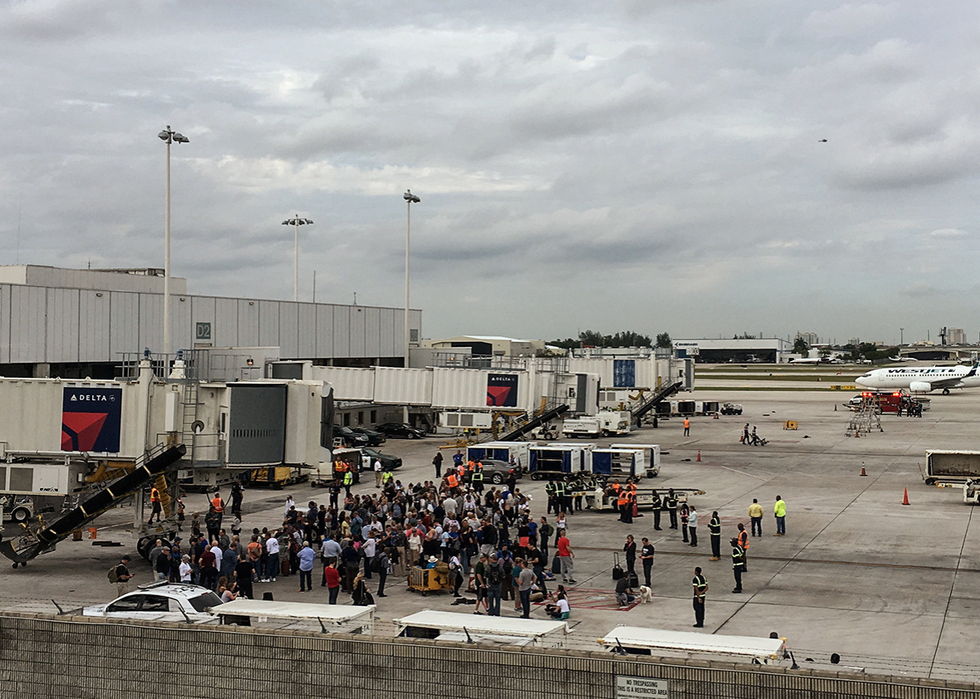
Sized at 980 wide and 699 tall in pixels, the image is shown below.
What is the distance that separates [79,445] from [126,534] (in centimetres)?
629

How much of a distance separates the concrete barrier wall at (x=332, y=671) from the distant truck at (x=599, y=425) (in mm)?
51928

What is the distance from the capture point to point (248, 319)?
64.2 m

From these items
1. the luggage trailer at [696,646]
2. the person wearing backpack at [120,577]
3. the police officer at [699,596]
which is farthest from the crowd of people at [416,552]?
the luggage trailer at [696,646]

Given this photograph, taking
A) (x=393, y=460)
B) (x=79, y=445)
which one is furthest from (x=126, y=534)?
(x=393, y=460)

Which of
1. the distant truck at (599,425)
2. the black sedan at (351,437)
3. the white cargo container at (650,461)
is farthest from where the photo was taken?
the distant truck at (599,425)

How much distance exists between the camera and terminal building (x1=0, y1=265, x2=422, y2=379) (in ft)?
161

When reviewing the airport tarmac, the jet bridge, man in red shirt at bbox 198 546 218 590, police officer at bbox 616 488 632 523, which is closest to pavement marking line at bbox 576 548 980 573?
the airport tarmac

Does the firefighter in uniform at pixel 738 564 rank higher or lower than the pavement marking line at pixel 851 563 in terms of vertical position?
higher

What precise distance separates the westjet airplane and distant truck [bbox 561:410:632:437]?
191ft

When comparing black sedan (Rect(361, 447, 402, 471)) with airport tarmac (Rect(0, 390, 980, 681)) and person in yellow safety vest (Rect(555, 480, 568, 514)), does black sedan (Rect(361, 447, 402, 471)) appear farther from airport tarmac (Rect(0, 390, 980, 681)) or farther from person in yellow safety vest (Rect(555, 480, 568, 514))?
person in yellow safety vest (Rect(555, 480, 568, 514))

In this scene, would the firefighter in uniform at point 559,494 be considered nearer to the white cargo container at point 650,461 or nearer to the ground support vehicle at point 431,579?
the white cargo container at point 650,461

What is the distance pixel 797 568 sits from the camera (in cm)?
2694

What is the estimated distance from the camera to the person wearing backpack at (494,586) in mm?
21859

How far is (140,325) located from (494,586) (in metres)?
39.1
